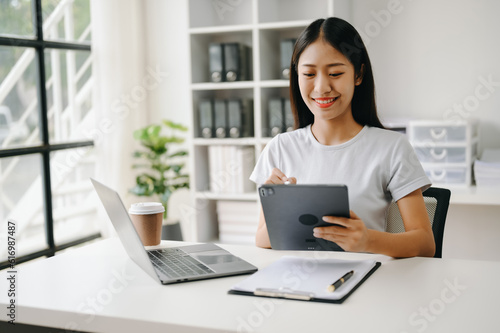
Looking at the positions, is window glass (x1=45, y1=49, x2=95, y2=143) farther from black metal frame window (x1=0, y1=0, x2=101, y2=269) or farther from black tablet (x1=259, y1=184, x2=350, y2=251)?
black tablet (x1=259, y1=184, x2=350, y2=251)

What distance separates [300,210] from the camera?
1.25 metres

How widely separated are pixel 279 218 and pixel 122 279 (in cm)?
40

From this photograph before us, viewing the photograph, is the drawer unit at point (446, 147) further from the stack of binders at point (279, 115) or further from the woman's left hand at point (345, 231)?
the woman's left hand at point (345, 231)

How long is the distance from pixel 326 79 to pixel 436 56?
1.63m

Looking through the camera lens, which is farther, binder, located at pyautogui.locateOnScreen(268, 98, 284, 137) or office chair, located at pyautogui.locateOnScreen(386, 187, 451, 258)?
binder, located at pyautogui.locateOnScreen(268, 98, 284, 137)

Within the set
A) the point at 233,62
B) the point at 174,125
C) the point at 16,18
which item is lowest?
the point at 174,125

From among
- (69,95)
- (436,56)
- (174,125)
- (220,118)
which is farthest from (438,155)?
(69,95)

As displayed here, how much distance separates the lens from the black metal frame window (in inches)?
120

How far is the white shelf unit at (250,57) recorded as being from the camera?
3.07 meters

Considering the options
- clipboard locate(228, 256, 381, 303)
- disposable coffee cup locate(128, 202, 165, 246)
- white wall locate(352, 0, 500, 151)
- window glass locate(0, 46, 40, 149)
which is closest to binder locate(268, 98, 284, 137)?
white wall locate(352, 0, 500, 151)

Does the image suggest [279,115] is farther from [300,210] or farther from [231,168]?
[300,210]

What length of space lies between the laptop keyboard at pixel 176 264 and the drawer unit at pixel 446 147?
5.37 ft

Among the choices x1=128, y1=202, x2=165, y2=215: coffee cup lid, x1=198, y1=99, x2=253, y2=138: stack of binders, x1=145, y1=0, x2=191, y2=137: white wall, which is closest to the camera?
x1=128, y1=202, x2=165, y2=215: coffee cup lid

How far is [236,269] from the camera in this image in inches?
53.0
